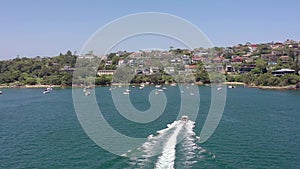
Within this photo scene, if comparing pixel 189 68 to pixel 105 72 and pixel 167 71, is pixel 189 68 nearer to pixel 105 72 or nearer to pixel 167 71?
pixel 167 71

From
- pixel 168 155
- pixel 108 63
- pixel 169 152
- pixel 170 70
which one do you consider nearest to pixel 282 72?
pixel 170 70

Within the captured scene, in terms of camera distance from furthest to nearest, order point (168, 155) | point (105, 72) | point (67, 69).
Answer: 1. point (67, 69)
2. point (105, 72)
3. point (168, 155)

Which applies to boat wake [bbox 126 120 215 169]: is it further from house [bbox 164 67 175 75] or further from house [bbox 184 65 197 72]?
house [bbox 164 67 175 75]

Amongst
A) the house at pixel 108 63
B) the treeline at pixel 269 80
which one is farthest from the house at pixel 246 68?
the house at pixel 108 63

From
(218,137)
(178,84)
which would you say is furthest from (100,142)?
(178,84)

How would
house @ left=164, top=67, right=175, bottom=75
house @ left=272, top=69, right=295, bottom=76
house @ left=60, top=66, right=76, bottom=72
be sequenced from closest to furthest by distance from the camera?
house @ left=272, top=69, right=295, bottom=76
house @ left=164, top=67, right=175, bottom=75
house @ left=60, top=66, right=76, bottom=72

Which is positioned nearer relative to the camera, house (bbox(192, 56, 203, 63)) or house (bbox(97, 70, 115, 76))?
house (bbox(97, 70, 115, 76))

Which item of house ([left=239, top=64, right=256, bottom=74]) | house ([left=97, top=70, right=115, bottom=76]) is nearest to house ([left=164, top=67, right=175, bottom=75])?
house ([left=97, top=70, right=115, bottom=76])

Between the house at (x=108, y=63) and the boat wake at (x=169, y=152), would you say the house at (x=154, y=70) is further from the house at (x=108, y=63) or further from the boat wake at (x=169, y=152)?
the boat wake at (x=169, y=152)
